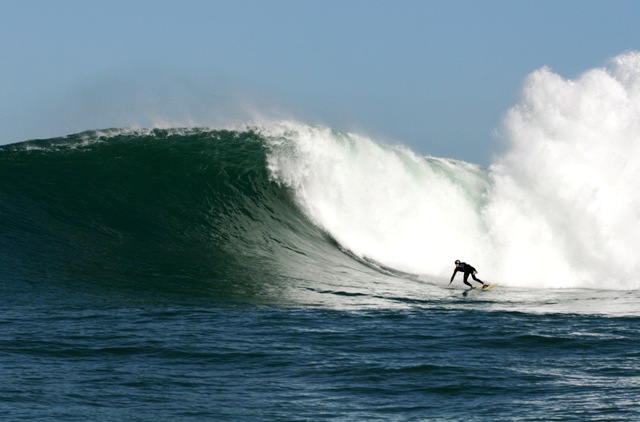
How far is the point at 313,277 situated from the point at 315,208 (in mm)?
5995

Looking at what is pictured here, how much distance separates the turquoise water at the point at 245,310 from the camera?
9406mm

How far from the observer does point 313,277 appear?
18.1m

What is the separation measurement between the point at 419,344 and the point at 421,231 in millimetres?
12932

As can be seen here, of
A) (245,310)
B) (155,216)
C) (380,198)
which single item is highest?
(380,198)

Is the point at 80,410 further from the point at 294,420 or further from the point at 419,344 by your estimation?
the point at 419,344

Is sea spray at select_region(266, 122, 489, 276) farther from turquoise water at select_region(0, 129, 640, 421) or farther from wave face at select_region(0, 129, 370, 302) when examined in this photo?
wave face at select_region(0, 129, 370, 302)

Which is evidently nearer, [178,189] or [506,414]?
[506,414]

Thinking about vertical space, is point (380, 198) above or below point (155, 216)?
above

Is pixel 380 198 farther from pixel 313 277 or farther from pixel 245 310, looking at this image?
pixel 245 310

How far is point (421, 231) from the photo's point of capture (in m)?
24.7

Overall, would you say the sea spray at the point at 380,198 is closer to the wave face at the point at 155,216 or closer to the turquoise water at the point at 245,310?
the turquoise water at the point at 245,310

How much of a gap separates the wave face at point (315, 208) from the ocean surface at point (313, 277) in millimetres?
67

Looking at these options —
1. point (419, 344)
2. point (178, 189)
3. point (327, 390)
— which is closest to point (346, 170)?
point (178, 189)

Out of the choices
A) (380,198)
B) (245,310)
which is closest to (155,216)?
(380,198)
